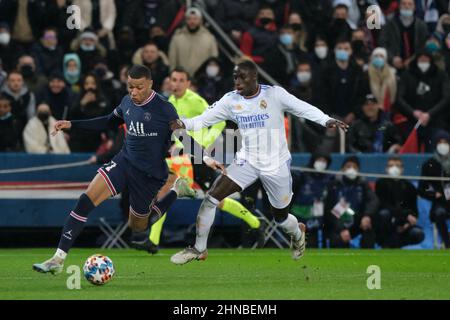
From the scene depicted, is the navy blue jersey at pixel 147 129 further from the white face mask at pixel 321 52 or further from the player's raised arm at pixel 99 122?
the white face mask at pixel 321 52

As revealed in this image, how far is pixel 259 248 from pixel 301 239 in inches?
198

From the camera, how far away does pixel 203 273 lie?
15039 mm

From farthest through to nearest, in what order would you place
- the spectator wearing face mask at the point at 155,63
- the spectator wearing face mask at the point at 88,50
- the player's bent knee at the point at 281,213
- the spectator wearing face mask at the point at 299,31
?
the spectator wearing face mask at the point at 299,31 → the spectator wearing face mask at the point at 88,50 → the spectator wearing face mask at the point at 155,63 → the player's bent knee at the point at 281,213

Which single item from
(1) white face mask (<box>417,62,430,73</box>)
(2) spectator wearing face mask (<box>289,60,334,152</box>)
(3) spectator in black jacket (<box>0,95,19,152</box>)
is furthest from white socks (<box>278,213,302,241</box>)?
(1) white face mask (<box>417,62,430,73</box>)

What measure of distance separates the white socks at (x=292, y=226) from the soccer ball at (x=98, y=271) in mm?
2815

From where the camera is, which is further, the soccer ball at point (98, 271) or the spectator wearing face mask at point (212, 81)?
the spectator wearing face mask at point (212, 81)

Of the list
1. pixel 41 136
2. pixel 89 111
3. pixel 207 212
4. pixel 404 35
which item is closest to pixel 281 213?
pixel 207 212

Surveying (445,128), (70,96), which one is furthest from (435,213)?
(70,96)

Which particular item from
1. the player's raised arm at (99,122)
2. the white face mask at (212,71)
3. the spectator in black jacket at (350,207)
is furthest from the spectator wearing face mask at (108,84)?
the player's raised arm at (99,122)

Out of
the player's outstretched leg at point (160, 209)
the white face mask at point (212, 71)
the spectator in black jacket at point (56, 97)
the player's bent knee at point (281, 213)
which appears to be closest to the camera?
the player's bent knee at point (281, 213)

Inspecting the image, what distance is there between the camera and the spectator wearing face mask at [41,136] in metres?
21.0

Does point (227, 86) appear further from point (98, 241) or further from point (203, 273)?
point (203, 273)

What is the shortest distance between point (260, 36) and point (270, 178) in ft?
29.9

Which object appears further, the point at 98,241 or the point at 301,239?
the point at 98,241
